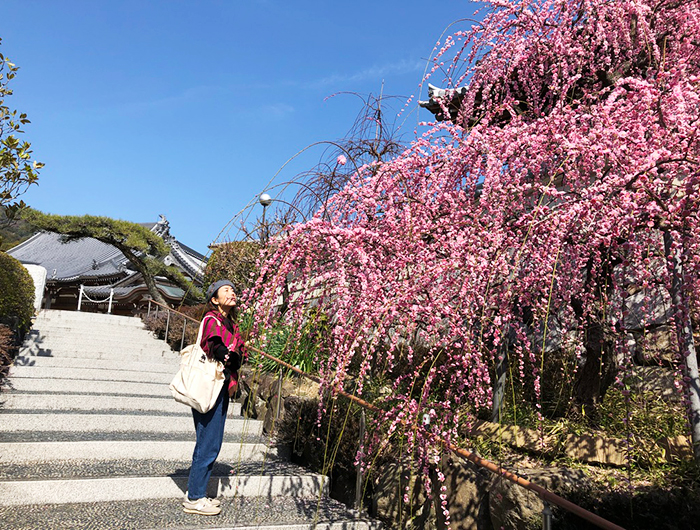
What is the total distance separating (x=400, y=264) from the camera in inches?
131

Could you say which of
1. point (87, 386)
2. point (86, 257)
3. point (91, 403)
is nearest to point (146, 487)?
point (91, 403)

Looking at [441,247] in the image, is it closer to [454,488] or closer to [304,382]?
[454,488]

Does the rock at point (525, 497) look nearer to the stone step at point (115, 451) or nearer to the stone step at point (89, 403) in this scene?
the stone step at point (115, 451)

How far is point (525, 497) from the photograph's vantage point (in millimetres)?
3141

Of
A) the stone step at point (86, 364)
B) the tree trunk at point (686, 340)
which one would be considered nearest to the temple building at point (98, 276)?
the stone step at point (86, 364)

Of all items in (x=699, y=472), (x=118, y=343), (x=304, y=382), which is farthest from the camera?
(x=118, y=343)

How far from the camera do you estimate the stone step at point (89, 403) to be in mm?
5621

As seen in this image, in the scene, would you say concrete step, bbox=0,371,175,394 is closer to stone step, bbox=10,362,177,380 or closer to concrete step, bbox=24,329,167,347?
stone step, bbox=10,362,177,380

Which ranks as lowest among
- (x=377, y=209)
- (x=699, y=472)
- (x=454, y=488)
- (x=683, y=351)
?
(x=454, y=488)

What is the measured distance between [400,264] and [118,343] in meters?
8.57

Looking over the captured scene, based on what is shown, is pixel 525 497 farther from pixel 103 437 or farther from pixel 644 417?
pixel 103 437

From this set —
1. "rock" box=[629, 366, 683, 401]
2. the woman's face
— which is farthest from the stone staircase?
"rock" box=[629, 366, 683, 401]

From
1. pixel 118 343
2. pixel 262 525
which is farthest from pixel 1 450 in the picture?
pixel 118 343

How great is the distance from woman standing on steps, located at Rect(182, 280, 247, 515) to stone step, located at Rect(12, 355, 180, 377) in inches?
166
